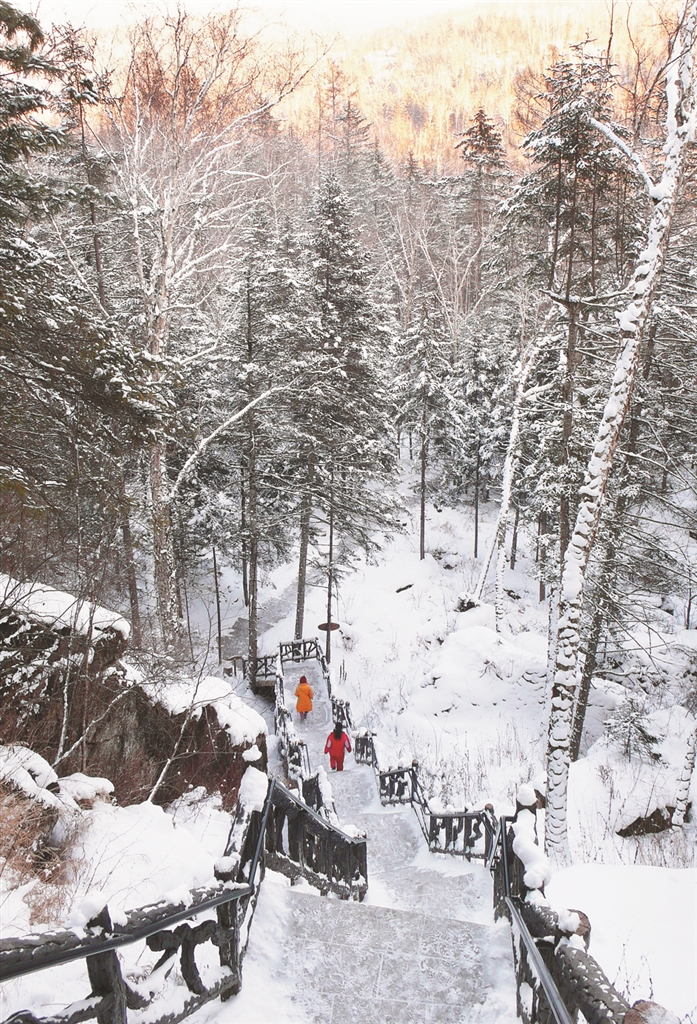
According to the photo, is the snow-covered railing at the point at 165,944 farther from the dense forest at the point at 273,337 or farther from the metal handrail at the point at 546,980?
the dense forest at the point at 273,337

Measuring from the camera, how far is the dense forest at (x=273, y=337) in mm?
7008

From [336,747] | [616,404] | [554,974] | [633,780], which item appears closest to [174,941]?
[554,974]

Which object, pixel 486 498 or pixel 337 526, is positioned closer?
pixel 337 526

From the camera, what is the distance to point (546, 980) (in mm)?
2893

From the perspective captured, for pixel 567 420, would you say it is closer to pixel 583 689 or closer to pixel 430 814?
pixel 583 689

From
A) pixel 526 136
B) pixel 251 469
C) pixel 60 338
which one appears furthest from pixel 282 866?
pixel 526 136

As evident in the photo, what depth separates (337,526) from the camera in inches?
901

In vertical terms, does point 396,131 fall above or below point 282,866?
above

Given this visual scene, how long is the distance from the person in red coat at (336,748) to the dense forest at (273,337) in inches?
175

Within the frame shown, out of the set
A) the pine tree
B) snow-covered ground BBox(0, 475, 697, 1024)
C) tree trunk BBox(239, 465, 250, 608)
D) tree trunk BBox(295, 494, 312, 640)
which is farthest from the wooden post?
tree trunk BBox(295, 494, 312, 640)

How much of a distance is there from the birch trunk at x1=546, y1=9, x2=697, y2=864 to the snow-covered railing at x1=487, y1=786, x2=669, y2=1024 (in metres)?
4.95

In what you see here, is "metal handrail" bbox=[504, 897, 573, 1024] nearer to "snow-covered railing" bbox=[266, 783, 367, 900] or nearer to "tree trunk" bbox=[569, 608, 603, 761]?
"snow-covered railing" bbox=[266, 783, 367, 900]

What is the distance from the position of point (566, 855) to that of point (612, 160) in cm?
1374

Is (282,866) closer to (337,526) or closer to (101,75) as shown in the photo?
(101,75)
